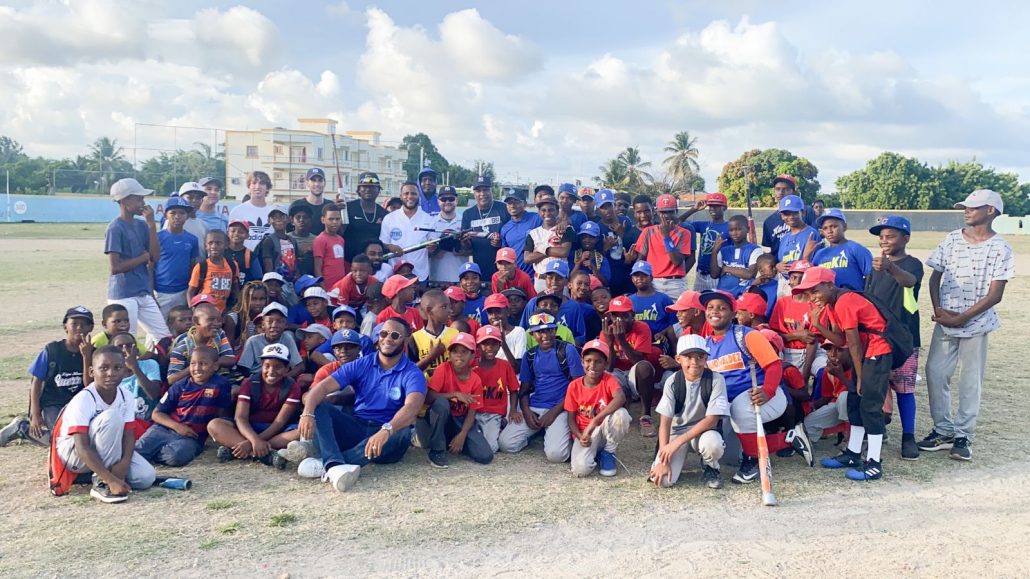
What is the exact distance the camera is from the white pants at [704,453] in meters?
5.75

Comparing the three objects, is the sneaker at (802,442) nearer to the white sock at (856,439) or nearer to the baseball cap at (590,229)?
the white sock at (856,439)

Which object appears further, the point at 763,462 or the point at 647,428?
the point at 647,428

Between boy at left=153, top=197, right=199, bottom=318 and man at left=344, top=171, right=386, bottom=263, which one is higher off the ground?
man at left=344, top=171, right=386, bottom=263

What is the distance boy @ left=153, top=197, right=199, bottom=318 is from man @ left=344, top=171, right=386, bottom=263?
1561 millimetres

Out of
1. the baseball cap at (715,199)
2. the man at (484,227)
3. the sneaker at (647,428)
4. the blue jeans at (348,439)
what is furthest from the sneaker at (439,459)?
the baseball cap at (715,199)

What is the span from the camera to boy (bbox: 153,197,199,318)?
26.2 ft

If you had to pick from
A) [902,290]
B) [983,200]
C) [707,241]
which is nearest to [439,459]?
[902,290]

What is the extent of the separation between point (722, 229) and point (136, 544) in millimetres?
7039

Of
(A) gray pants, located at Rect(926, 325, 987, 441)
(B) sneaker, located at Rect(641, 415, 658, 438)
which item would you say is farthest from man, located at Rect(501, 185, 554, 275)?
(A) gray pants, located at Rect(926, 325, 987, 441)

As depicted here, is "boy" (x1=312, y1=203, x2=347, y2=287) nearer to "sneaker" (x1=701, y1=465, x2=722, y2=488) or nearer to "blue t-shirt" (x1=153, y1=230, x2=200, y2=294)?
"blue t-shirt" (x1=153, y1=230, x2=200, y2=294)

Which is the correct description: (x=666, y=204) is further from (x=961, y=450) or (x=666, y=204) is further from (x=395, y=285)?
(x=961, y=450)

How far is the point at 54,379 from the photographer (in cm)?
638

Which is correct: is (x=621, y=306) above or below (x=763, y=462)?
above

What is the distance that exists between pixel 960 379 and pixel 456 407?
4338 mm
